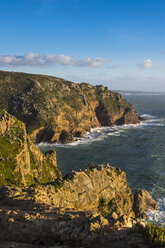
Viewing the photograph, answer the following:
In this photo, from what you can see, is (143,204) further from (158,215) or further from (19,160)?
(19,160)

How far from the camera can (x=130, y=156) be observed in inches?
3612

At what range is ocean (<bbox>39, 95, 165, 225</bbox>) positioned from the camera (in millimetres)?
63769

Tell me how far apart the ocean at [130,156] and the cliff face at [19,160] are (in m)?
15.8

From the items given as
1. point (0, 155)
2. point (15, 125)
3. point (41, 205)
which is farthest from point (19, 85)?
point (41, 205)

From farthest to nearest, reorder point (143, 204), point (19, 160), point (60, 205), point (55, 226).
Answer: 1. point (143, 204)
2. point (19, 160)
3. point (60, 205)
4. point (55, 226)

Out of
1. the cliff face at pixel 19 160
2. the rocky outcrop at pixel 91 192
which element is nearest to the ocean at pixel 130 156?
the rocky outcrop at pixel 91 192

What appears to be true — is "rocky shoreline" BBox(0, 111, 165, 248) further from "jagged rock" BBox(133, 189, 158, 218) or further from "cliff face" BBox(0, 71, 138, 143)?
"cliff face" BBox(0, 71, 138, 143)

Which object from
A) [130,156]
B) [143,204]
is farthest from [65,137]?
[143,204]

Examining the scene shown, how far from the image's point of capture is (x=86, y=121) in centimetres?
15338

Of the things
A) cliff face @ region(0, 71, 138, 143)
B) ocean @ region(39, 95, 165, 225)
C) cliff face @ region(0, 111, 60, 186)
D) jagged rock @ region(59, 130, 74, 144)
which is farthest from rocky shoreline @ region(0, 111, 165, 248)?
cliff face @ region(0, 71, 138, 143)

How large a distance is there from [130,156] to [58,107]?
2799 inches

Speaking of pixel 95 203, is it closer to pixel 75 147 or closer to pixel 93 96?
pixel 75 147

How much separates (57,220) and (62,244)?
117 inches

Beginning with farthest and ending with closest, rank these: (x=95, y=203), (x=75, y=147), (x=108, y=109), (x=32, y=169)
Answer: (x=108, y=109), (x=75, y=147), (x=32, y=169), (x=95, y=203)
